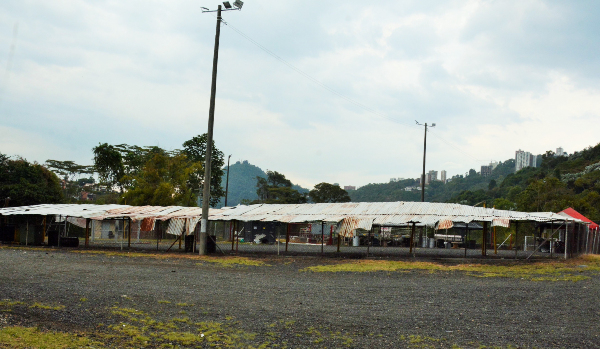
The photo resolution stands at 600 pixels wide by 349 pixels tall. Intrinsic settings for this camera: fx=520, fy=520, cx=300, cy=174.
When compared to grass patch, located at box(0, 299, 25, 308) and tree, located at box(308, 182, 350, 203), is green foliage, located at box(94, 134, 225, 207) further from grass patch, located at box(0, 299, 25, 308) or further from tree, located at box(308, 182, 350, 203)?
grass patch, located at box(0, 299, 25, 308)

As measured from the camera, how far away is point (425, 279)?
15.3 m

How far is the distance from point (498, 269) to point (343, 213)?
948 centimetres

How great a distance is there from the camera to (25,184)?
144ft

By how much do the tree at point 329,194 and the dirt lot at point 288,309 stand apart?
6536cm

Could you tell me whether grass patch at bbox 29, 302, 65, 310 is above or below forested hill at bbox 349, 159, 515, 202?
below

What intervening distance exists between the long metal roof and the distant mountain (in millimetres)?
117739

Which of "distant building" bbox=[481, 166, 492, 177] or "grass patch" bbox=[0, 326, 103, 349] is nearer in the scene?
"grass patch" bbox=[0, 326, 103, 349]

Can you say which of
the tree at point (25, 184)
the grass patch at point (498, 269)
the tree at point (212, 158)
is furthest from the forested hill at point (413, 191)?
the grass patch at point (498, 269)

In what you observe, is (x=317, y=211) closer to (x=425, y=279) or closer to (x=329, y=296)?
(x=425, y=279)

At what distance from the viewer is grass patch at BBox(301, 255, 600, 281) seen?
53.1 feet

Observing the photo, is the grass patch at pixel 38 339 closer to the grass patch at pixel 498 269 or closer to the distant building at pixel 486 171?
the grass patch at pixel 498 269

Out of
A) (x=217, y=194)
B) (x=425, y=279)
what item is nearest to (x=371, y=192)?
(x=217, y=194)

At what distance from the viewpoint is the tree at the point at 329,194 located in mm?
81438

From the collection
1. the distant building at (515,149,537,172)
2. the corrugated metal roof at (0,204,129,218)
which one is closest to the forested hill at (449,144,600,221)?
the corrugated metal roof at (0,204,129,218)
